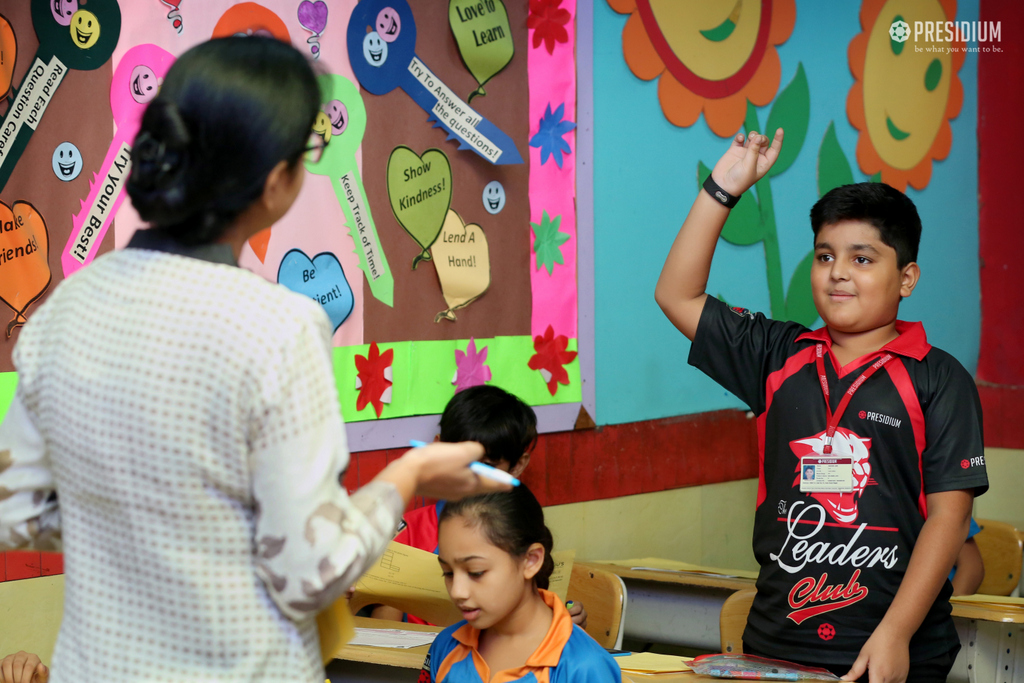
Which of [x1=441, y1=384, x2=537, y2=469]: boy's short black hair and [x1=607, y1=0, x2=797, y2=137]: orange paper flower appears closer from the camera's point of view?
[x1=441, y1=384, x2=537, y2=469]: boy's short black hair

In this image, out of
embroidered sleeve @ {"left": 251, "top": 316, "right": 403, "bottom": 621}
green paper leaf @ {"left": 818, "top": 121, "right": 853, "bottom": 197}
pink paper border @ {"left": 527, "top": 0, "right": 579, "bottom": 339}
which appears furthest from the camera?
green paper leaf @ {"left": 818, "top": 121, "right": 853, "bottom": 197}

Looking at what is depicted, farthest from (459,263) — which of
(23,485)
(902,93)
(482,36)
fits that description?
(902,93)

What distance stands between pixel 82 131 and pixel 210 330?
4.96 feet

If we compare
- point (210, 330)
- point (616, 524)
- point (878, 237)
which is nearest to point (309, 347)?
point (210, 330)

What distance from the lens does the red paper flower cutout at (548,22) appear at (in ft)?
9.82

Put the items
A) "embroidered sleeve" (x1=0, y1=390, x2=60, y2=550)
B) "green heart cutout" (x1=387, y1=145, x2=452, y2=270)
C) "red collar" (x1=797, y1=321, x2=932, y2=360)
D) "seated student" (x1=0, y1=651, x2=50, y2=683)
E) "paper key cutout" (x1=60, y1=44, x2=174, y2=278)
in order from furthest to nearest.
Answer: "green heart cutout" (x1=387, y1=145, x2=452, y2=270)
"paper key cutout" (x1=60, y1=44, x2=174, y2=278)
"red collar" (x1=797, y1=321, x2=932, y2=360)
"seated student" (x1=0, y1=651, x2=50, y2=683)
"embroidered sleeve" (x1=0, y1=390, x2=60, y2=550)

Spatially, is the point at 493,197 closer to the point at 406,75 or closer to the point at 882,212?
the point at 406,75

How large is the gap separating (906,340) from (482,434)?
3.33 feet

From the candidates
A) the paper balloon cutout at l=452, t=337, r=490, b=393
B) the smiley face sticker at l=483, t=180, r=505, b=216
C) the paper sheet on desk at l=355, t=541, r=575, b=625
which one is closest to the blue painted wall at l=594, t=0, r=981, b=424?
the smiley face sticker at l=483, t=180, r=505, b=216

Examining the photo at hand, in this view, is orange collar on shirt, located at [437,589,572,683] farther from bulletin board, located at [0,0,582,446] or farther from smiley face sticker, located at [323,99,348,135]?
smiley face sticker, located at [323,99,348,135]

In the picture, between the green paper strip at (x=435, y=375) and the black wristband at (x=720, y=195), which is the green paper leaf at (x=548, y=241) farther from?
the black wristband at (x=720, y=195)

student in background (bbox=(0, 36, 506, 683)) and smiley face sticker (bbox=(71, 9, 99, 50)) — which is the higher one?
smiley face sticker (bbox=(71, 9, 99, 50))

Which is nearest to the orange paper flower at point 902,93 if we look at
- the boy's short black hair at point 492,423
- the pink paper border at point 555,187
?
the pink paper border at point 555,187

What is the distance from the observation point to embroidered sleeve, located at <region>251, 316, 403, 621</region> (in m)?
0.88
